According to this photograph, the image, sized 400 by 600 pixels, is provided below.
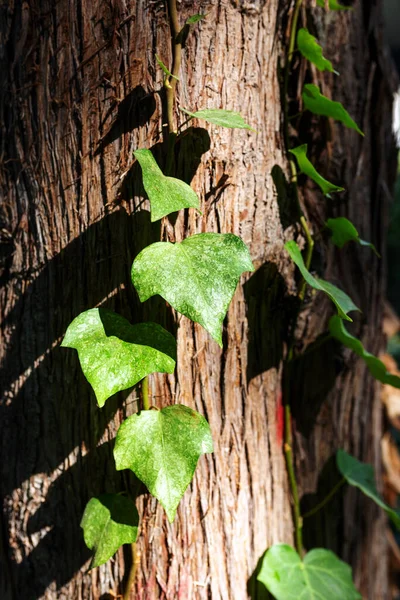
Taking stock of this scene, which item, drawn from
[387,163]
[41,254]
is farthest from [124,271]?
[387,163]

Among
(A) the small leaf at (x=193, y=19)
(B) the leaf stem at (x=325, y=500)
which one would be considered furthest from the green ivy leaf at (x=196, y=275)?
(B) the leaf stem at (x=325, y=500)

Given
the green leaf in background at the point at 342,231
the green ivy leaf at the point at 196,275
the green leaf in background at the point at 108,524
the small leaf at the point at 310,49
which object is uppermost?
the small leaf at the point at 310,49

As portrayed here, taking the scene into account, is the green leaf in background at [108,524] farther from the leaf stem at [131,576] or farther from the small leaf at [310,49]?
the small leaf at [310,49]

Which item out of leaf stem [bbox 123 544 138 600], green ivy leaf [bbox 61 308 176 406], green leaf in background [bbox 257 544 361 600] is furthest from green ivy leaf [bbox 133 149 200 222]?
green leaf in background [bbox 257 544 361 600]

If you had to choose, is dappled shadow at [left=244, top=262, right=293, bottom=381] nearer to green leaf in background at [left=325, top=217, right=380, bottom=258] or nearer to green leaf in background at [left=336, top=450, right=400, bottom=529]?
green leaf in background at [left=325, top=217, right=380, bottom=258]

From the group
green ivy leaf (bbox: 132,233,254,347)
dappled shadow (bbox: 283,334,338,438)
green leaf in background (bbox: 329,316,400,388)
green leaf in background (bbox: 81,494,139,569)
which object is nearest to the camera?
green ivy leaf (bbox: 132,233,254,347)

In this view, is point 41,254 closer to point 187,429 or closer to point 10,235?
point 10,235
